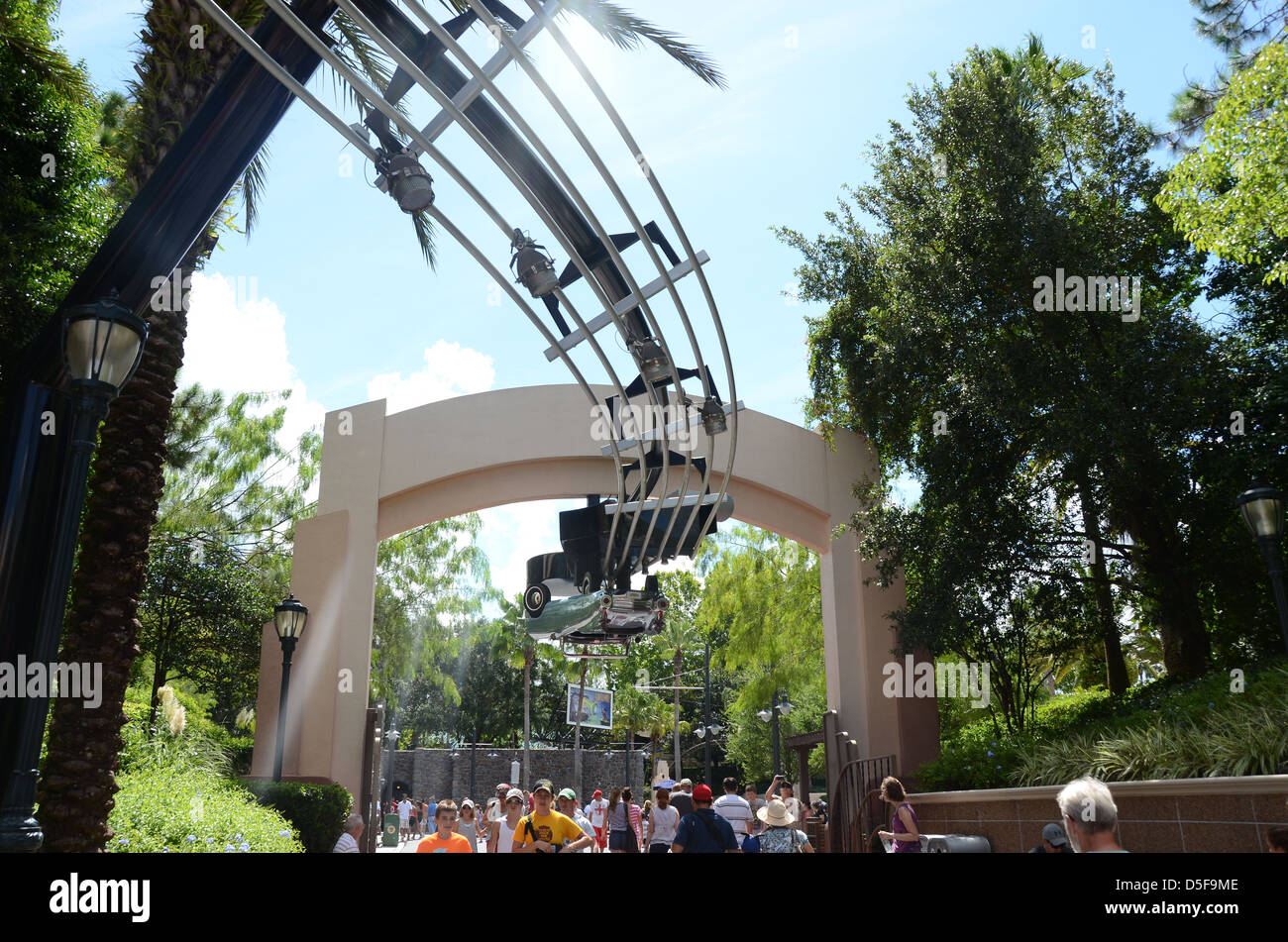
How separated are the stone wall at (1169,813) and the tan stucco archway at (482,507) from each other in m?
4.84

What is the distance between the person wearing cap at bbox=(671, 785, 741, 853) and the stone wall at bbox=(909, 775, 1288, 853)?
362cm

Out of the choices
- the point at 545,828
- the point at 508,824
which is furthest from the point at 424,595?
the point at 545,828

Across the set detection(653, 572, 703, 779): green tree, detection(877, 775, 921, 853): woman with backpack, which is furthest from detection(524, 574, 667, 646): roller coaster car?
detection(653, 572, 703, 779): green tree

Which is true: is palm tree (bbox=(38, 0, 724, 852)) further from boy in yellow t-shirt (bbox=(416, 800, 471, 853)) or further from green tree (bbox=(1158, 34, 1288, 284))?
green tree (bbox=(1158, 34, 1288, 284))

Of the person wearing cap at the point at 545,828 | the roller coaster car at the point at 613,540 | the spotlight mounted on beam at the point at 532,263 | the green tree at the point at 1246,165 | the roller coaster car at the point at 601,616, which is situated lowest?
the person wearing cap at the point at 545,828

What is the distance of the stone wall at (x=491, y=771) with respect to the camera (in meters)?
46.4

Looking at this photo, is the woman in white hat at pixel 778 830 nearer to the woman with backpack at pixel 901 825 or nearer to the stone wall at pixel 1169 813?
Result: the stone wall at pixel 1169 813

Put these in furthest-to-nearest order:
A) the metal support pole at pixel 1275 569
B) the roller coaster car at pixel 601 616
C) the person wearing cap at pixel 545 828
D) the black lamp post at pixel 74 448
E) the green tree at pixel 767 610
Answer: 1. the green tree at pixel 767 610
2. the roller coaster car at pixel 601 616
3. the metal support pole at pixel 1275 569
4. the person wearing cap at pixel 545 828
5. the black lamp post at pixel 74 448

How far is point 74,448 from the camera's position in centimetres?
481

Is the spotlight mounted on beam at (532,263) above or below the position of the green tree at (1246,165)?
below

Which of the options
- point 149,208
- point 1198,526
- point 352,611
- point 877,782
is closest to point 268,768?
point 352,611

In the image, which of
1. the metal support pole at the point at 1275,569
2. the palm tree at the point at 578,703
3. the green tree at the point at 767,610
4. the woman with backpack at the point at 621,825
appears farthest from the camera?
the palm tree at the point at 578,703

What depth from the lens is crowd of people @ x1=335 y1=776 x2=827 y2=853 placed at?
724cm

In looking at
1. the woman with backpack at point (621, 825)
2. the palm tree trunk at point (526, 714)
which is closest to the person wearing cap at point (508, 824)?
the woman with backpack at point (621, 825)
